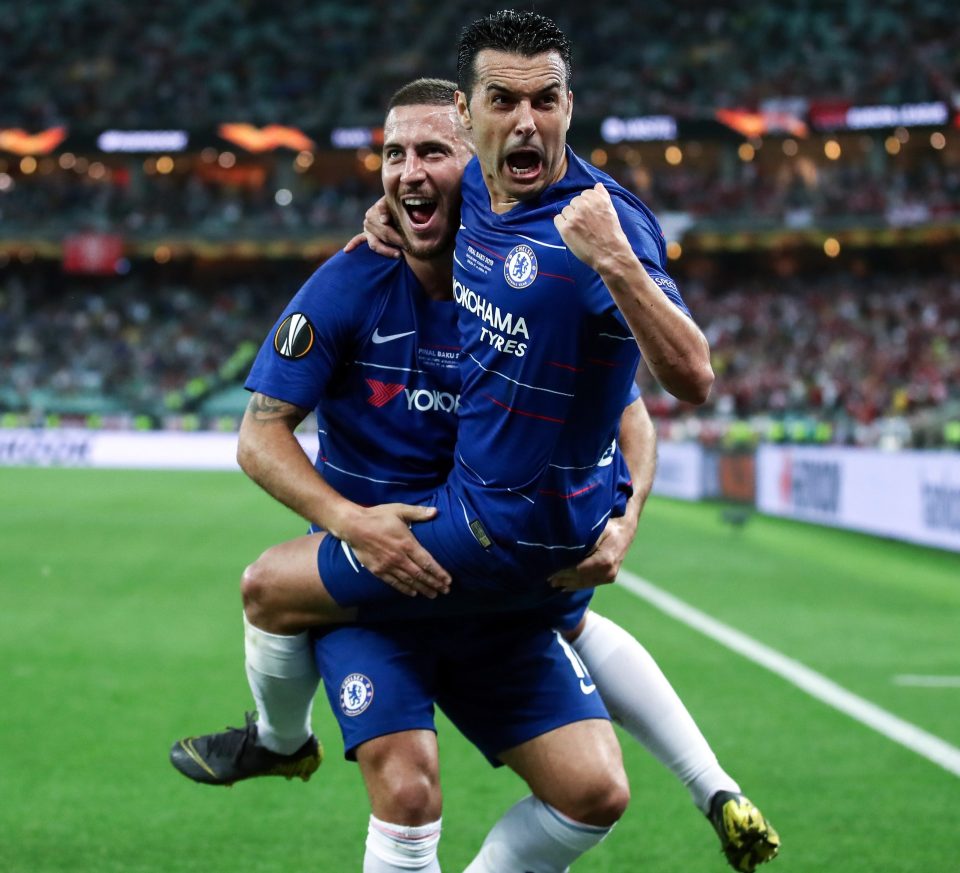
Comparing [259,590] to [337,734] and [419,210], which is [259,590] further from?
[337,734]

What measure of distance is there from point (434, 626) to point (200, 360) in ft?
149

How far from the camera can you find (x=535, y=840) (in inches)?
151

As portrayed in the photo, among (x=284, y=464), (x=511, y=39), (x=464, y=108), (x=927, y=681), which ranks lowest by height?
(x=927, y=681)

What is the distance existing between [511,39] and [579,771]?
187 cm

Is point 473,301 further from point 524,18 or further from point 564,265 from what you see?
point 524,18

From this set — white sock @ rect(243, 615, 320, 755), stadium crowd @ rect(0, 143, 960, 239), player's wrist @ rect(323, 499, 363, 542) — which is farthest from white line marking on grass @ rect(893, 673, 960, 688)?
stadium crowd @ rect(0, 143, 960, 239)

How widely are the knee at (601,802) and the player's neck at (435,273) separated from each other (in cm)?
137

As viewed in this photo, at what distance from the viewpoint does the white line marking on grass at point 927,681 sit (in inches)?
337

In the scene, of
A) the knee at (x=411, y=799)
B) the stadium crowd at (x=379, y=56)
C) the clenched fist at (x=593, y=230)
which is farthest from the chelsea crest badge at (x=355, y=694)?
the stadium crowd at (x=379, y=56)

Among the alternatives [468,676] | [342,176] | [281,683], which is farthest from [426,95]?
[342,176]

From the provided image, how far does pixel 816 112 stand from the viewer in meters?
49.5

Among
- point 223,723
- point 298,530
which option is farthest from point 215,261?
point 223,723

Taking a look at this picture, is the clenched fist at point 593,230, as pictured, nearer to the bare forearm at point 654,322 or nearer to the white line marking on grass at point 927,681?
the bare forearm at point 654,322

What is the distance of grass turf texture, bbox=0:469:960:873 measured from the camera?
5.27 metres
